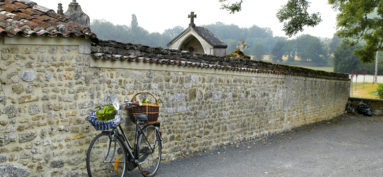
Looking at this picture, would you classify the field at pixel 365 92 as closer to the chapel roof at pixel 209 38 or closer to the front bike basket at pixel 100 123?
the chapel roof at pixel 209 38

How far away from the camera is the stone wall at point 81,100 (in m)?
4.14

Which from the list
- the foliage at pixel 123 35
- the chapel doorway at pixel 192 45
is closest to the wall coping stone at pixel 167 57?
the chapel doorway at pixel 192 45

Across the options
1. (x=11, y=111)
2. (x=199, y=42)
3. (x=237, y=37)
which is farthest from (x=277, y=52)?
(x=11, y=111)

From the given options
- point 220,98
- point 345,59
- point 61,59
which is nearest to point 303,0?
point 220,98

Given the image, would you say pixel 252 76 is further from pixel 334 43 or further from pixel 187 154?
pixel 334 43

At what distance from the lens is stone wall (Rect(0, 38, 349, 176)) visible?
4141 millimetres

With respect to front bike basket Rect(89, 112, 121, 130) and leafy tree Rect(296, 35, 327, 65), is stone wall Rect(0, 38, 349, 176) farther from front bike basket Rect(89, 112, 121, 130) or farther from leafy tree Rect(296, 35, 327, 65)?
leafy tree Rect(296, 35, 327, 65)

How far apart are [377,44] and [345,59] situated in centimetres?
3773

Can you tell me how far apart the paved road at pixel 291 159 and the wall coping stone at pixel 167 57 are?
2168 millimetres

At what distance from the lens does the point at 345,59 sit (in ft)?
170

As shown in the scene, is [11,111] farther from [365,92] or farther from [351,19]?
[365,92]

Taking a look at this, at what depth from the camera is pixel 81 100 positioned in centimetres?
493

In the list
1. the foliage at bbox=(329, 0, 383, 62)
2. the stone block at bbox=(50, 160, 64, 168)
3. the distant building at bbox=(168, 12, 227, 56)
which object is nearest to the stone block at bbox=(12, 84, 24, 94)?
the stone block at bbox=(50, 160, 64, 168)

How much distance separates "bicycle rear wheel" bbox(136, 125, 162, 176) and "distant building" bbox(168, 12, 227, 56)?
9.91m
